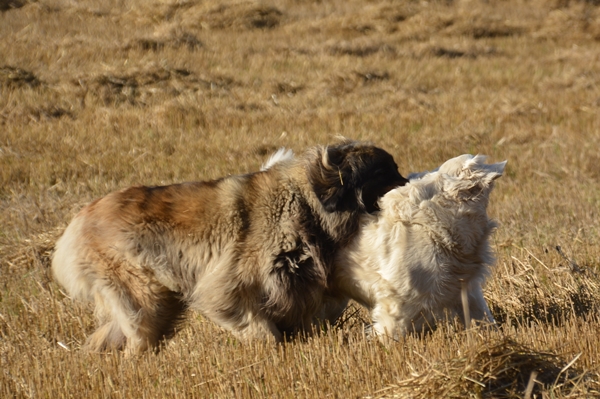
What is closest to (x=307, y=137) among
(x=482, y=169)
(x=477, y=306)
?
(x=482, y=169)

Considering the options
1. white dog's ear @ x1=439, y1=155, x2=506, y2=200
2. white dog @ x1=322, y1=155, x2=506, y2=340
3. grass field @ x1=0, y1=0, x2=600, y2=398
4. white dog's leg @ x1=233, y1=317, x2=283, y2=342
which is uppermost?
white dog's ear @ x1=439, y1=155, x2=506, y2=200

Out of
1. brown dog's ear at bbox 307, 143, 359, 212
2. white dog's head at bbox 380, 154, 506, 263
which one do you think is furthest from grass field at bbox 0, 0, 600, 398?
brown dog's ear at bbox 307, 143, 359, 212

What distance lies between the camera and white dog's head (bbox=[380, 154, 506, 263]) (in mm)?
4645

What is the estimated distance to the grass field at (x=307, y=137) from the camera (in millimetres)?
4188

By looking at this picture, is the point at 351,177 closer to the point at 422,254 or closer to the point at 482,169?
the point at 422,254

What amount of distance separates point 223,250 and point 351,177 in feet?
2.85

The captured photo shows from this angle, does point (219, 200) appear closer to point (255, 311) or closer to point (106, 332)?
point (255, 311)

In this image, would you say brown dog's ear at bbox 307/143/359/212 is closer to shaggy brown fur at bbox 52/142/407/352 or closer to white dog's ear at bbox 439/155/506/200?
shaggy brown fur at bbox 52/142/407/352

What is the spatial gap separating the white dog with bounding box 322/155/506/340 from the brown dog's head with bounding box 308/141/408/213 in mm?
102

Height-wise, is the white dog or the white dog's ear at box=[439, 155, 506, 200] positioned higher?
the white dog's ear at box=[439, 155, 506, 200]

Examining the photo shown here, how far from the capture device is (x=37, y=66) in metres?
15.0

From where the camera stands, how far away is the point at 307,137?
12.2m

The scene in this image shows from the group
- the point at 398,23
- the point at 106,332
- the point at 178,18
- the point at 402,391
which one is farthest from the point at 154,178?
the point at 398,23

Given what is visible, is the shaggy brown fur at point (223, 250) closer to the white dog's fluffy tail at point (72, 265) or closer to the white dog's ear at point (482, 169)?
the white dog's fluffy tail at point (72, 265)
